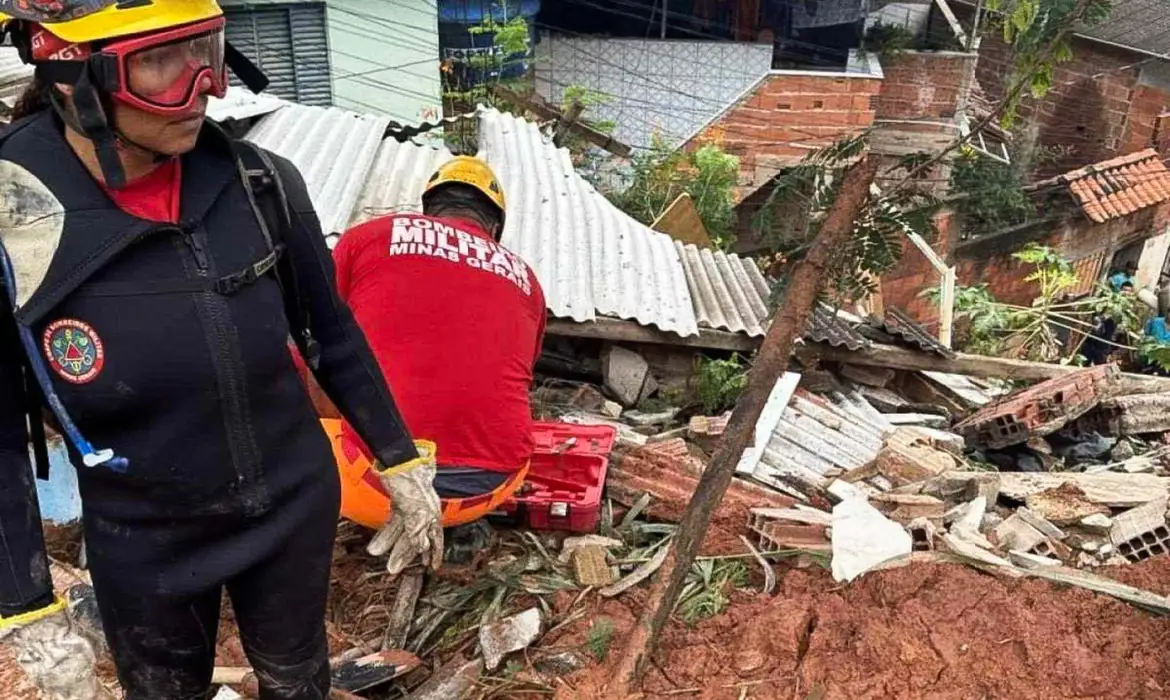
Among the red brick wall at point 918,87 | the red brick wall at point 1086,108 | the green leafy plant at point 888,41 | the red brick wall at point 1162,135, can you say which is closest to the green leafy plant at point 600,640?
the red brick wall at point 918,87

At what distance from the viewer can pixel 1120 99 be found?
1445 centimetres

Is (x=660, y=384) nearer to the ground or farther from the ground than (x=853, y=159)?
nearer to the ground

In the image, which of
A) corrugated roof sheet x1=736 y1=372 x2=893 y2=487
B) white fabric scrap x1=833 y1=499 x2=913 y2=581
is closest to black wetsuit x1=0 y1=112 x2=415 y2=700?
white fabric scrap x1=833 y1=499 x2=913 y2=581

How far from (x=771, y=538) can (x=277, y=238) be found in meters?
2.33

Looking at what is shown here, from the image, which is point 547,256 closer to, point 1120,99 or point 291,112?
point 291,112

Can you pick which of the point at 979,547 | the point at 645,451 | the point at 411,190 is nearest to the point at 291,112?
the point at 411,190

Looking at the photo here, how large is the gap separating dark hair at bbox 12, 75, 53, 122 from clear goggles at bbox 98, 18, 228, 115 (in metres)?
0.18

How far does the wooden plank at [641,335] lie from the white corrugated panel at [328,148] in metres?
1.49

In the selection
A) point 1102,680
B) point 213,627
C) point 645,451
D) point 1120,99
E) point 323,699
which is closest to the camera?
point 213,627

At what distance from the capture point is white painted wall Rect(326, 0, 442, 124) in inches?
420

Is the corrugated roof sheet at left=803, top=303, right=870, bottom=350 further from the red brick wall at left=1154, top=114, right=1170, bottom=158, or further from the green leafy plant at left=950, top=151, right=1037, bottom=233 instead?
the red brick wall at left=1154, top=114, right=1170, bottom=158

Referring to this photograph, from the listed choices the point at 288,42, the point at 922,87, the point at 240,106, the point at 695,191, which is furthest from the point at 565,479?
the point at 922,87

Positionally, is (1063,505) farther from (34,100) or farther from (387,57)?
(387,57)

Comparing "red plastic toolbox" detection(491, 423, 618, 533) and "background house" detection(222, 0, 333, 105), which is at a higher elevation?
"background house" detection(222, 0, 333, 105)
